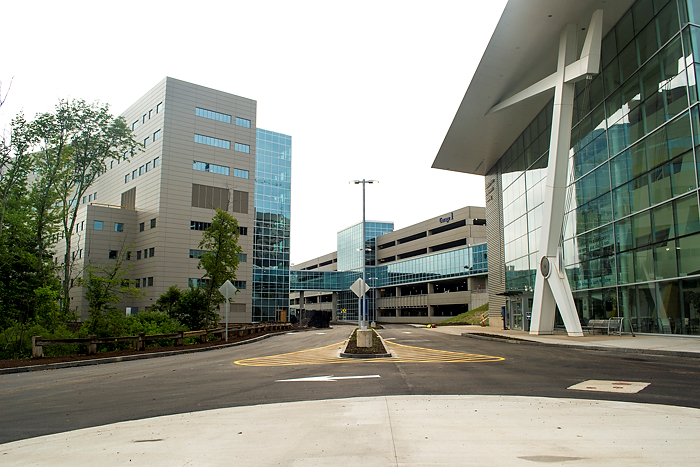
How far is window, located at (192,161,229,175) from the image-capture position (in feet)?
208

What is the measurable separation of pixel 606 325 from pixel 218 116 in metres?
56.5

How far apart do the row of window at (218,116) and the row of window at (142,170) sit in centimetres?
854

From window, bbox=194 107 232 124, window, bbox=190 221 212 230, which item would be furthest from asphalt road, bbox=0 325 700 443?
window, bbox=194 107 232 124

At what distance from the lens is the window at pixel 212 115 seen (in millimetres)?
64500

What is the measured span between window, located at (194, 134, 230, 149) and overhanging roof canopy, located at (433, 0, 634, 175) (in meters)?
34.4

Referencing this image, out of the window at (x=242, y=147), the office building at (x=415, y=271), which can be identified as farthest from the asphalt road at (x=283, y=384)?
the office building at (x=415, y=271)

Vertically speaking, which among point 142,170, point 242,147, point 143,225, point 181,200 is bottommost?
point 143,225

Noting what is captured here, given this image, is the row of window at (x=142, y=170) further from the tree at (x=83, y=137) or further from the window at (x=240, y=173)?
the tree at (x=83, y=137)

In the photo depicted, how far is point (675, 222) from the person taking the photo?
19.7m

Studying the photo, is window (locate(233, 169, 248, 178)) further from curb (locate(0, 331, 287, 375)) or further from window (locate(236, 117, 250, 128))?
curb (locate(0, 331, 287, 375))

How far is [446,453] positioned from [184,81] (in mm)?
67397

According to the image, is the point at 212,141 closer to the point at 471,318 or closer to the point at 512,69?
the point at 471,318

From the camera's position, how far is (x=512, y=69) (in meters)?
28.8

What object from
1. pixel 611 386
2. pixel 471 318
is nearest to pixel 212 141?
pixel 471 318
